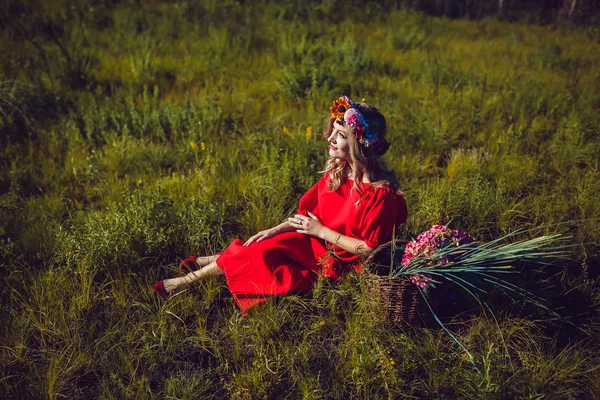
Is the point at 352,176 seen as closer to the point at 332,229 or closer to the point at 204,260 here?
the point at 332,229

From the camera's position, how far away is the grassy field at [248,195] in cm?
239

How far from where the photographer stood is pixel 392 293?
246 centimetres

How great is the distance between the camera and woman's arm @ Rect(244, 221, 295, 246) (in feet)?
9.67

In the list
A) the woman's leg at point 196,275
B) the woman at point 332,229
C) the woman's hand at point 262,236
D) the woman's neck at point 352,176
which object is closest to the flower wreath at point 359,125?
the woman at point 332,229

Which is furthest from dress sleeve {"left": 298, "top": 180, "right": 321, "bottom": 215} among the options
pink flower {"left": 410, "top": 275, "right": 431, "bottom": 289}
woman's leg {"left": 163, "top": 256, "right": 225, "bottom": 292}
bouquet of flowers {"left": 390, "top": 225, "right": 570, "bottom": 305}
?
pink flower {"left": 410, "top": 275, "right": 431, "bottom": 289}

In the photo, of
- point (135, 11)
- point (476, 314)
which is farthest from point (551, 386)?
point (135, 11)

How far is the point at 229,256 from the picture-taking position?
2.88 m

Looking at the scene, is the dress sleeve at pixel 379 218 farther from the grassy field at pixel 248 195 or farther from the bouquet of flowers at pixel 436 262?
the grassy field at pixel 248 195

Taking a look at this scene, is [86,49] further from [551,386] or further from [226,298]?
[551,386]

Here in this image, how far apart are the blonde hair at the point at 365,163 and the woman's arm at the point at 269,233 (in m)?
0.43

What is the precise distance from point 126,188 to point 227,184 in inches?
29.8

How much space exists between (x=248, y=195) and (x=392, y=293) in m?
1.67

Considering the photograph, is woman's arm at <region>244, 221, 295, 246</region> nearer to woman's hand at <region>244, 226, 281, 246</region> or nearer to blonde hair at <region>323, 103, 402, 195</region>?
woman's hand at <region>244, 226, 281, 246</region>

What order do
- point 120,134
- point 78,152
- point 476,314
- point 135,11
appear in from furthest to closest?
point 135,11 → point 120,134 → point 78,152 → point 476,314
